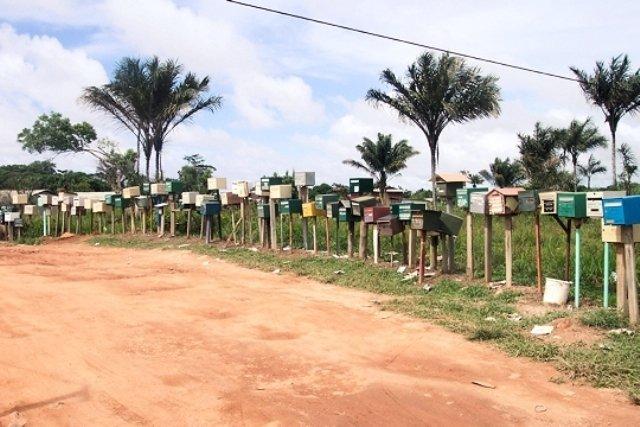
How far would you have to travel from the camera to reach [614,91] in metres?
22.7

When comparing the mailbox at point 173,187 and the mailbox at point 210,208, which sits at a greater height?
the mailbox at point 173,187

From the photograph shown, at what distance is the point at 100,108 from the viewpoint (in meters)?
25.2

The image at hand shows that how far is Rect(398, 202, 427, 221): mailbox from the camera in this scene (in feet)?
Result: 35.2

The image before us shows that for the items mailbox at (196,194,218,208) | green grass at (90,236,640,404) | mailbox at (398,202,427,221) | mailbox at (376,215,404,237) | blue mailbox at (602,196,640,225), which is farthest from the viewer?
mailbox at (196,194,218,208)

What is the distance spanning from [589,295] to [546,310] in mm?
1007

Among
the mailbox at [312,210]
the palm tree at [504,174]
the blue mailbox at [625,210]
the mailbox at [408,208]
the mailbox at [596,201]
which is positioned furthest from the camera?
the palm tree at [504,174]

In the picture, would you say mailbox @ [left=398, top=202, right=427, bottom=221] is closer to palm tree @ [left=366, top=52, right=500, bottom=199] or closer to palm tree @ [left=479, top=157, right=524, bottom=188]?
palm tree @ [left=366, top=52, right=500, bottom=199]

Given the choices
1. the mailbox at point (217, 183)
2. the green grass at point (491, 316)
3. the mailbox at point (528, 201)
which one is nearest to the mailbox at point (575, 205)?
the mailbox at point (528, 201)

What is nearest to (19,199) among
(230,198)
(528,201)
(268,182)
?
(230,198)

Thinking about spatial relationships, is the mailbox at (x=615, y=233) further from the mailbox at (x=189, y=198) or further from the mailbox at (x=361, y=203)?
the mailbox at (x=189, y=198)

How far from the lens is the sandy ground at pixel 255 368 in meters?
4.66

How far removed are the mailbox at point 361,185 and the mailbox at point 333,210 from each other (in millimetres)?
497

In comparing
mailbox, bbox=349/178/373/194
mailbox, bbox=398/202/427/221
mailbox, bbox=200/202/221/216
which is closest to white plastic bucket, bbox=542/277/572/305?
mailbox, bbox=398/202/427/221

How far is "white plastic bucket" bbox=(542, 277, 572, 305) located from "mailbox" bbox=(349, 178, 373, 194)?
5801 millimetres
